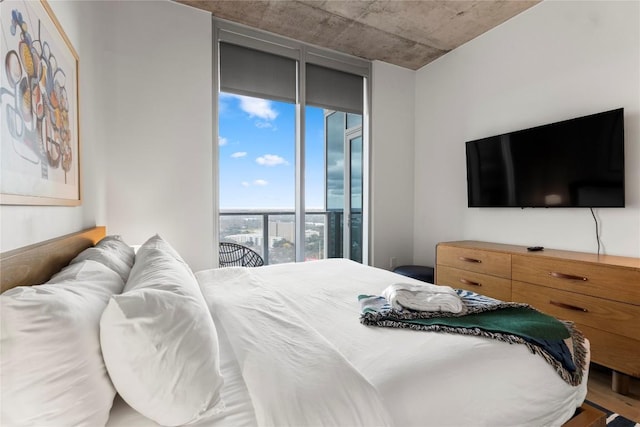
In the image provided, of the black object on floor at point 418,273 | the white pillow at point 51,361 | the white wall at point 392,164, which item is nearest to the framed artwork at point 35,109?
the white pillow at point 51,361

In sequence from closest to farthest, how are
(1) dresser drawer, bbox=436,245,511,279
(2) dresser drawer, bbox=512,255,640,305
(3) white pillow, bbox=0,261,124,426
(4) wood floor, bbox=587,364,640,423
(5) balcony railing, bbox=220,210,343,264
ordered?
(3) white pillow, bbox=0,261,124,426 < (4) wood floor, bbox=587,364,640,423 < (2) dresser drawer, bbox=512,255,640,305 < (1) dresser drawer, bbox=436,245,511,279 < (5) balcony railing, bbox=220,210,343,264

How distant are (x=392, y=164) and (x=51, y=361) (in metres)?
3.89

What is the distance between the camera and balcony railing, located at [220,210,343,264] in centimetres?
417

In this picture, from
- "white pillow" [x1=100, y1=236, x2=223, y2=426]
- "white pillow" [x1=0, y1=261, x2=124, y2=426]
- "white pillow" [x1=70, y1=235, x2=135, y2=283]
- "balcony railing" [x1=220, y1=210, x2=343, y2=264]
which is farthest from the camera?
"balcony railing" [x1=220, y1=210, x2=343, y2=264]

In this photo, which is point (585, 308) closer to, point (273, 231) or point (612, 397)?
point (612, 397)

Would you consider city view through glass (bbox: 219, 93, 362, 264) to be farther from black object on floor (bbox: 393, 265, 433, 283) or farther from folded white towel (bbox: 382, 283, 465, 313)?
folded white towel (bbox: 382, 283, 465, 313)

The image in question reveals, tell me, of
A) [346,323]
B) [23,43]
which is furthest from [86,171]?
[346,323]

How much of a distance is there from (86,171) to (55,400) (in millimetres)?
1778

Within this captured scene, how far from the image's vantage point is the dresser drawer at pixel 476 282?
2.57m

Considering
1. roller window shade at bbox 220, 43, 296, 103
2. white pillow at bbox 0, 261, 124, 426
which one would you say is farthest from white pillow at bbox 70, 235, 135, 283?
roller window shade at bbox 220, 43, 296, 103

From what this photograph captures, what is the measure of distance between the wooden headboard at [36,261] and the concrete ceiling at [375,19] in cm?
262

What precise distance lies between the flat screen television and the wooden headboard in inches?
128

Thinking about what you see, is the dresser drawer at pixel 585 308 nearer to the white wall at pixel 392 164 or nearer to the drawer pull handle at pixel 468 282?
the drawer pull handle at pixel 468 282

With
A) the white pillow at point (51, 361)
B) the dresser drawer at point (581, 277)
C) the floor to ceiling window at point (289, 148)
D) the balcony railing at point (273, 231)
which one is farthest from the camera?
the balcony railing at point (273, 231)
